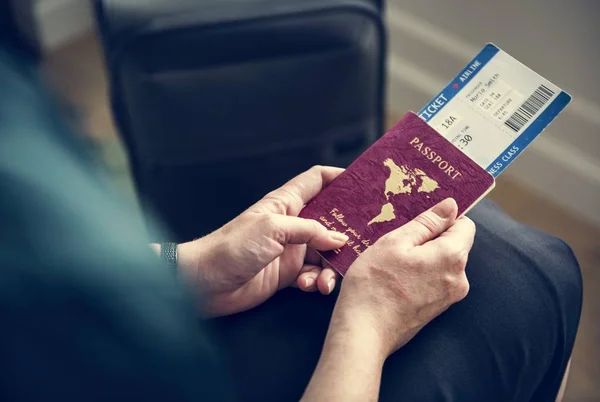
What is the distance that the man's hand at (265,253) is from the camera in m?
0.66

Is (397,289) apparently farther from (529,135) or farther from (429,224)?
(529,135)

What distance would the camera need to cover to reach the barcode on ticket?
66 centimetres

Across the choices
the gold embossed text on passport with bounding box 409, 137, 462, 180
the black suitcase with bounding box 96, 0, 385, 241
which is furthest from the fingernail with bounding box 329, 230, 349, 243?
the black suitcase with bounding box 96, 0, 385, 241

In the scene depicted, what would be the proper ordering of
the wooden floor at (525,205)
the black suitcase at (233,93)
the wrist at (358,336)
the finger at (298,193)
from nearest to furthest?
the wrist at (358,336) < the finger at (298,193) < the black suitcase at (233,93) < the wooden floor at (525,205)

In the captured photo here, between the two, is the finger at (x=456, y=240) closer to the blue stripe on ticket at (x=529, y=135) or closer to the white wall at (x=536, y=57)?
the blue stripe on ticket at (x=529, y=135)

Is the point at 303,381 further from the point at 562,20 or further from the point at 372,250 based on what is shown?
the point at 562,20

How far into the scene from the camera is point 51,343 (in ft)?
1.43

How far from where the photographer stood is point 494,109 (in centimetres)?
67

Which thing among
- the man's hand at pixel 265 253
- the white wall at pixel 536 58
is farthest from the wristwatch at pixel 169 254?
the white wall at pixel 536 58

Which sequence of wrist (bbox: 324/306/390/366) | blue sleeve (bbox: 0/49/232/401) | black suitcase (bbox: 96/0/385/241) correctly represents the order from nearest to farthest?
blue sleeve (bbox: 0/49/232/401) < wrist (bbox: 324/306/390/366) < black suitcase (bbox: 96/0/385/241)

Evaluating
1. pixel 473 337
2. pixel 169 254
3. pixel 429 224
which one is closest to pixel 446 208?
pixel 429 224

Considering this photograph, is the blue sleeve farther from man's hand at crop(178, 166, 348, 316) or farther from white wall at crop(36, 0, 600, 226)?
white wall at crop(36, 0, 600, 226)

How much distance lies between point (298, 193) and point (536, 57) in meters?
0.71

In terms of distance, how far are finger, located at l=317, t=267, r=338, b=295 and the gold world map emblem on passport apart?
6 centimetres
